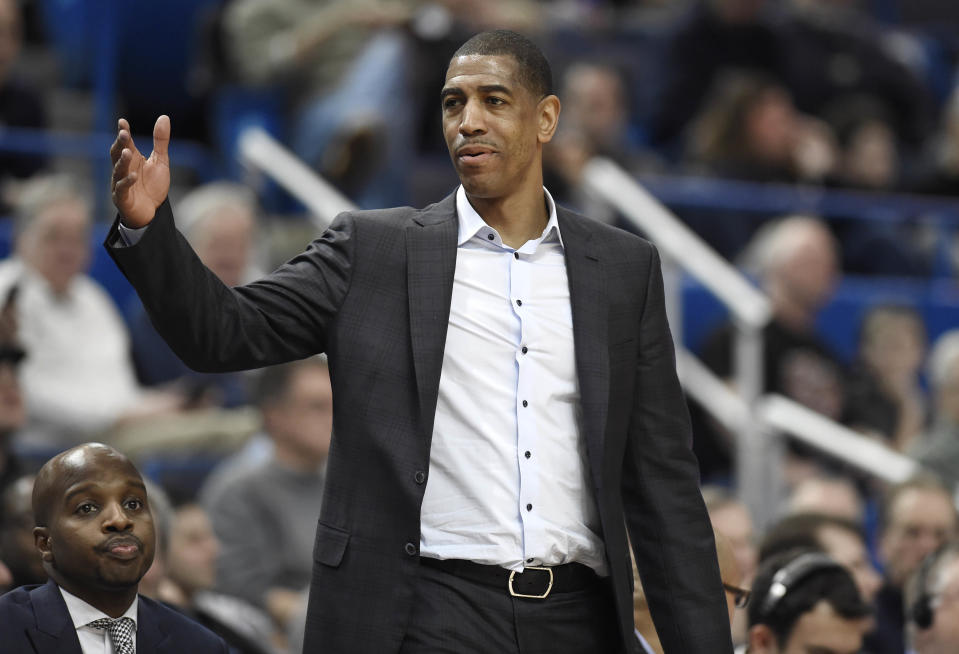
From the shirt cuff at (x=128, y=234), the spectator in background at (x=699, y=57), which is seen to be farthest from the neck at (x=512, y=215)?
the spectator in background at (x=699, y=57)

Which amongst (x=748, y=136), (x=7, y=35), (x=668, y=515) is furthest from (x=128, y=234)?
(x=748, y=136)

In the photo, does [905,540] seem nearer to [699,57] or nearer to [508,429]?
[508,429]

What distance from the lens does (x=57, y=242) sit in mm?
6039

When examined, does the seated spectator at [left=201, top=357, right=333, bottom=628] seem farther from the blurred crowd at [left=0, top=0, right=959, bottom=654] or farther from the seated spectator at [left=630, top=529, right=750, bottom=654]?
the seated spectator at [left=630, top=529, right=750, bottom=654]

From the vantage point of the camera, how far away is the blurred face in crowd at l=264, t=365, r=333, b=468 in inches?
220

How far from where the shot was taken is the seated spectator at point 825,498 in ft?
19.5

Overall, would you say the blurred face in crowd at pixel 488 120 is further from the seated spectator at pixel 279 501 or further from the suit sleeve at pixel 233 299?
the seated spectator at pixel 279 501

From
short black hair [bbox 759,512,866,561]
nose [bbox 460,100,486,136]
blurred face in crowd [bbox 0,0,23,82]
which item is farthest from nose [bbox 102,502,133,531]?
blurred face in crowd [bbox 0,0,23,82]

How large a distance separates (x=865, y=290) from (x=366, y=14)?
2.93 m

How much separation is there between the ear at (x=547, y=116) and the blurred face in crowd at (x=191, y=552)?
2189 millimetres

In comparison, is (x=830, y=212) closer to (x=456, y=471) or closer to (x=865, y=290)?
(x=865, y=290)

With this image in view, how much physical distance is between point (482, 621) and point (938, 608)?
6.65 ft

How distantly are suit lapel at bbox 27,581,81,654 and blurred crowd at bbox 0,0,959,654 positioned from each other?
3.05ft

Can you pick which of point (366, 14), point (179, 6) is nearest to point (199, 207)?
point (366, 14)
